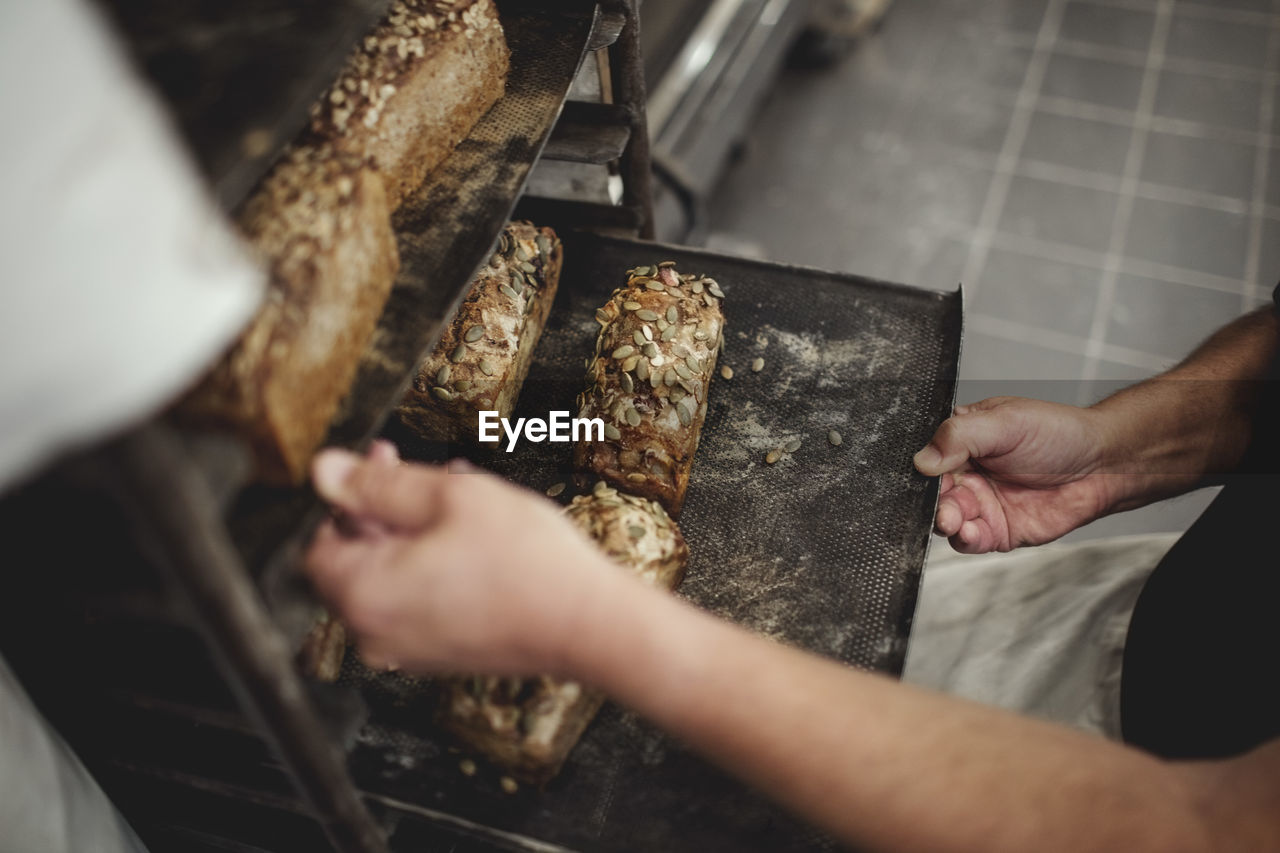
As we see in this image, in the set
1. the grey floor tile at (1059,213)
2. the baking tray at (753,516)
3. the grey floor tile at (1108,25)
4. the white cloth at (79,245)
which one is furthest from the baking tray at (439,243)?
the grey floor tile at (1108,25)

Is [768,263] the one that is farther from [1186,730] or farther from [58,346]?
[58,346]

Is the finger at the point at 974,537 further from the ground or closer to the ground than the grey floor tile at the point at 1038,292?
further from the ground

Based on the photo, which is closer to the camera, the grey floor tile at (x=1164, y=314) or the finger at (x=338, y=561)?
the finger at (x=338, y=561)

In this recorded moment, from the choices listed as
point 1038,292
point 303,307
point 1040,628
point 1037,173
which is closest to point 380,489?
point 303,307

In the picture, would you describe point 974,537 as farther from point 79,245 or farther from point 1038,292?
point 1038,292

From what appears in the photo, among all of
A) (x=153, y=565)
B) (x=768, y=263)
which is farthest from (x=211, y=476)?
(x=768, y=263)

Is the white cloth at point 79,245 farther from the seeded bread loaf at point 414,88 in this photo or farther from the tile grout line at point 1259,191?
the tile grout line at point 1259,191
